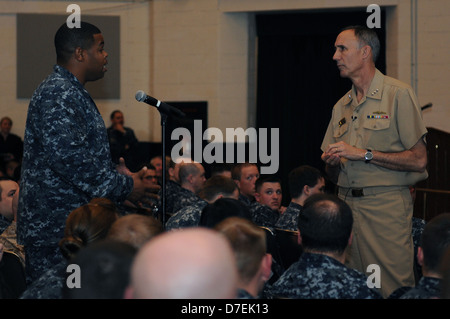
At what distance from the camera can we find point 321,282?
2.40 meters

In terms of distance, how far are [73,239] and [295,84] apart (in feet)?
22.7

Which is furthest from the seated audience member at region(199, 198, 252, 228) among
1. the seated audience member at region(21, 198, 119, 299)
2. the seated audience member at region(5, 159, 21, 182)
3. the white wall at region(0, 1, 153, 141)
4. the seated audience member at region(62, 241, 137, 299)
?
the white wall at region(0, 1, 153, 141)

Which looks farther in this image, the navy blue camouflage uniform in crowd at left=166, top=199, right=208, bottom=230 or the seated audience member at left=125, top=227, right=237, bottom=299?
the navy blue camouflage uniform in crowd at left=166, top=199, right=208, bottom=230

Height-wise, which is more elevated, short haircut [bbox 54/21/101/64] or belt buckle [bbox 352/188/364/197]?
short haircut [bbox 54/21/101/64]

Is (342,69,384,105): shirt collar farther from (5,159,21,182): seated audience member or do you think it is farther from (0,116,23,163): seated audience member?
(0,116,23,163): seated audience member

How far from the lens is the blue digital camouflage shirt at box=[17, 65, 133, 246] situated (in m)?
2.78

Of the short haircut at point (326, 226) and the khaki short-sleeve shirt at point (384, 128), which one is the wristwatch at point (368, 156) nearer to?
the khaki short-sleeve shirt at point (384, 128)

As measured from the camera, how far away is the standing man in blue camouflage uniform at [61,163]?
2785mm

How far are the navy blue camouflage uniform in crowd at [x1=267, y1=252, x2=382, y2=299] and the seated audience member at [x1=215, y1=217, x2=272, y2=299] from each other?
0.25 m

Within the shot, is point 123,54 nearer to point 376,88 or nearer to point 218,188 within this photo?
point 218,188

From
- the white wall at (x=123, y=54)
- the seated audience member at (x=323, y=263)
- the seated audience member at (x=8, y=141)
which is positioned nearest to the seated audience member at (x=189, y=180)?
the seated audience member at (x=323, y=263)

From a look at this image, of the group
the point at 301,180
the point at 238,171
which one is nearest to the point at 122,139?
the point at 238,171
